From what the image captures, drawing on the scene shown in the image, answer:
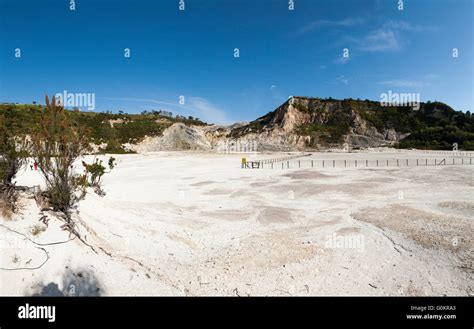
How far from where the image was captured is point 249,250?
812cm

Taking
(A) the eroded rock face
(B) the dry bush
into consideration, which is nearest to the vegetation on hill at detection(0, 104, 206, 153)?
(A) the eroded rock face

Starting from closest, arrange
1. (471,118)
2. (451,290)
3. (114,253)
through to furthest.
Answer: (451,290) < (114,253) < (471,118)

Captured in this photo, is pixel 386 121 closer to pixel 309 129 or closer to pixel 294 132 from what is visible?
pixel 309 129

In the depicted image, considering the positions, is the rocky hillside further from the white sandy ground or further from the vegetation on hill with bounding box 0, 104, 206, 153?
the white sandy ground

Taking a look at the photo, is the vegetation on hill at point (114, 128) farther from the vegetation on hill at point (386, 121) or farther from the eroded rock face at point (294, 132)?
the vegetation on hill at point (386, 121)

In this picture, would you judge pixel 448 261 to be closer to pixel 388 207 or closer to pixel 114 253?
pixel 388 207

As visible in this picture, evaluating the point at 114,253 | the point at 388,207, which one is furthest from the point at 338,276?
the point at 388,207

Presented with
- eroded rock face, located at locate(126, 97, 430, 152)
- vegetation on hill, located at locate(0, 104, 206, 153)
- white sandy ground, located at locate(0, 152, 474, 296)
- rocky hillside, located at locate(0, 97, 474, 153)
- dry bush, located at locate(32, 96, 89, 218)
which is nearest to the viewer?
white sandy ground, located at locate(0, 152, 474, 296)

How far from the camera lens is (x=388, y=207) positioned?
12.8 metres

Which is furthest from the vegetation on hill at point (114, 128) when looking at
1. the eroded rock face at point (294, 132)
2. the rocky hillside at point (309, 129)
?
the eroded rock face at point (294, 132)

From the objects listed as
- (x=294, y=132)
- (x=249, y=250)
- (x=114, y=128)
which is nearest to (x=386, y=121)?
(x=294, y=132)

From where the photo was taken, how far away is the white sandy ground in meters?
5.83

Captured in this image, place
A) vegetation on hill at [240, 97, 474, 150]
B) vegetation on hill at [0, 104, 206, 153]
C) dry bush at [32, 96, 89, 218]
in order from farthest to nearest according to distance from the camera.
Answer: vegetation on hill at [240, 97, 474, 150]
vegetation on hill at [0, 104, 206, 153]
dry bush at [32, 96, 89, 218]
